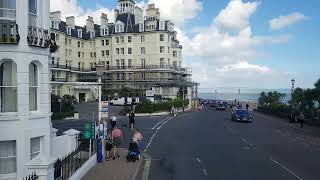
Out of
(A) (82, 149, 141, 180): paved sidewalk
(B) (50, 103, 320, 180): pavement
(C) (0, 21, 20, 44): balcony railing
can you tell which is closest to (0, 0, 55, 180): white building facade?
(C) (0, 21, 20, 44): balcony railing

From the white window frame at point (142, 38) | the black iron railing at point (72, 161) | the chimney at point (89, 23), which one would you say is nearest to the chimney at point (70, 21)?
the chimney at point (89, 23)

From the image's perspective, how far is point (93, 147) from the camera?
22500 millimetres

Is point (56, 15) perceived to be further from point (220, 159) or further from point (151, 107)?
point (220, 159)

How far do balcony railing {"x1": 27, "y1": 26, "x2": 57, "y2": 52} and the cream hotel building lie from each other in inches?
2760

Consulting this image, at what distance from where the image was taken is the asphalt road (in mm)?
17781

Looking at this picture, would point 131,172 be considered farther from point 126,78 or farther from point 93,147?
point 126,78

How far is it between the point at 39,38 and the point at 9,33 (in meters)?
1.21

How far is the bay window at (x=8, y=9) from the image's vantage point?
1534cm

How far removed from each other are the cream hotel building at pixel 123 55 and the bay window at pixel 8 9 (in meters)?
71.1

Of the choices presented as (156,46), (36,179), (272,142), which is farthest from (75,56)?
(36,179)

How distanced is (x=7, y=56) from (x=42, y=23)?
211cm

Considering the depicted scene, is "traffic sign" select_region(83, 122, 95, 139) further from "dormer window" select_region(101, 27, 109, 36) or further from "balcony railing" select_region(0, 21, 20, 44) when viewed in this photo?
"dormer window" select_region(101, 27, 109, 36)

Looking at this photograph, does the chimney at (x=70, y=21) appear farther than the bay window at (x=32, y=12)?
Yes

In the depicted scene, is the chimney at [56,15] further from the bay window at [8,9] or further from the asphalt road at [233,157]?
the bay window at [8,9]
